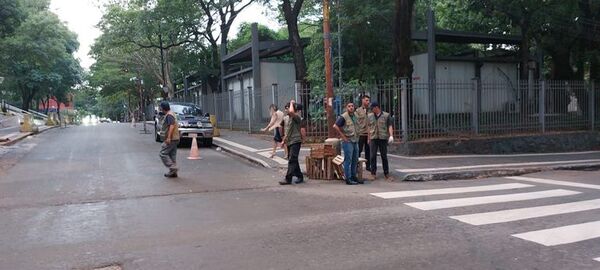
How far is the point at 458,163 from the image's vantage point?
14461 mm

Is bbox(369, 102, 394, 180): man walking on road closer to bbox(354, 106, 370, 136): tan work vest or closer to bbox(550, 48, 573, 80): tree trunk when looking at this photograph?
bbox(354, 106, 370, 136): tan work vest

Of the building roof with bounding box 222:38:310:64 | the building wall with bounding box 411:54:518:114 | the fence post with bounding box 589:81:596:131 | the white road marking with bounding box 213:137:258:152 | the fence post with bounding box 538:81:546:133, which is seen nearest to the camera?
the building wall with bounding box 411:54:518:114

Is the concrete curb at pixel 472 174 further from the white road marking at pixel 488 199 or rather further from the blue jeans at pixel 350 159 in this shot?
the white road marking at pixel 488 199

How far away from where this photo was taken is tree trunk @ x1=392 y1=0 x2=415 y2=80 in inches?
698

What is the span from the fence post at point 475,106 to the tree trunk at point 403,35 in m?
2.16

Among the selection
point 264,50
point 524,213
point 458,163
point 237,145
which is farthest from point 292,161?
point 264,50

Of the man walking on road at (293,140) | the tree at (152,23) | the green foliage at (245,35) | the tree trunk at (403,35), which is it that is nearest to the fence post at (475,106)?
the tree trunk at (403,35)

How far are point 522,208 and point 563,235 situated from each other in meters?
1.80

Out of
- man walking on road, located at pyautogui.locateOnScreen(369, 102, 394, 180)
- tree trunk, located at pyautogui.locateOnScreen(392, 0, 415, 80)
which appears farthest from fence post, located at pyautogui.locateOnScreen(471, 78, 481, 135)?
man walking on road, located at pyautogui.locateOnScreen(369, 102, 394, 180)

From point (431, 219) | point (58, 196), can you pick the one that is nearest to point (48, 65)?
point (58, 196)

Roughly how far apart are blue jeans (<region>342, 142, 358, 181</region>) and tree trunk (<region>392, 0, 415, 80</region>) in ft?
24.1

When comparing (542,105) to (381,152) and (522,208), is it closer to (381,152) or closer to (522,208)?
(381,152)

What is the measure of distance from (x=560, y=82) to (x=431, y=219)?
49.7ft

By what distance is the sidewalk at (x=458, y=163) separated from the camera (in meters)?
12.6
